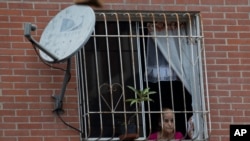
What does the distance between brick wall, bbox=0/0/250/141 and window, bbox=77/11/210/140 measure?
12cm

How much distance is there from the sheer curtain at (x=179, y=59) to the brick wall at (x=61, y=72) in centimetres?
16

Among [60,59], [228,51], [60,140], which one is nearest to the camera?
[60,59]

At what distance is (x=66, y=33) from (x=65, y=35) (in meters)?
0.03

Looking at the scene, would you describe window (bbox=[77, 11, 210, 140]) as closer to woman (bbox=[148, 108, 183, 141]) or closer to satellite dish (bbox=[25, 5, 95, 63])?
woman (bbox=[148, 108, 183, 141])

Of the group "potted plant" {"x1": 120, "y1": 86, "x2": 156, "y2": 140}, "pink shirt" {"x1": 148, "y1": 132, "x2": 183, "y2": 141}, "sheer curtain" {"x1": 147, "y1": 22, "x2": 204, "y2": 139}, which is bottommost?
"pink shirt" {"x1": 148, "y1": 132, "x2": 183, "y2": 141}

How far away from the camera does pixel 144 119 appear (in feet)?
27.4

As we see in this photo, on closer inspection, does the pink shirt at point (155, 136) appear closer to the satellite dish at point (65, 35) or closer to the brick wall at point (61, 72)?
the brick wall at point (61, 72)

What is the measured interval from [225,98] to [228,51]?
0.53 meters

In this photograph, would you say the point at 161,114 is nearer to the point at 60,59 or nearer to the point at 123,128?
the point at 123,128

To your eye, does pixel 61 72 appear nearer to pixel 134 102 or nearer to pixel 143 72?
pixel 134 102

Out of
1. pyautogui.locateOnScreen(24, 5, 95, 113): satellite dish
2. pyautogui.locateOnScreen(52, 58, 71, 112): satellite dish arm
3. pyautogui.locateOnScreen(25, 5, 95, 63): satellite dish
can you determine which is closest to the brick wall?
pyautogui.locateOnScreen(52, 58, 71, 112): satellite dish arm

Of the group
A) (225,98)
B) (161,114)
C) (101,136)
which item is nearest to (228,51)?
(225,98)

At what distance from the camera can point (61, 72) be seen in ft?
26.7

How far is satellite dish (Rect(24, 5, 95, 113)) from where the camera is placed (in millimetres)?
7430
